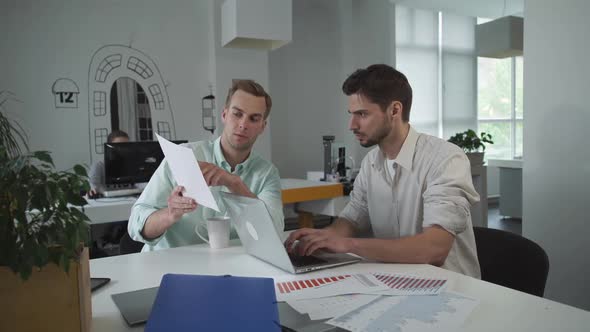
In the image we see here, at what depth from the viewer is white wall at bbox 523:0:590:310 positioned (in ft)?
7.39

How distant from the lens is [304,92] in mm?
6047

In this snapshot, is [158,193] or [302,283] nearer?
[302,283]

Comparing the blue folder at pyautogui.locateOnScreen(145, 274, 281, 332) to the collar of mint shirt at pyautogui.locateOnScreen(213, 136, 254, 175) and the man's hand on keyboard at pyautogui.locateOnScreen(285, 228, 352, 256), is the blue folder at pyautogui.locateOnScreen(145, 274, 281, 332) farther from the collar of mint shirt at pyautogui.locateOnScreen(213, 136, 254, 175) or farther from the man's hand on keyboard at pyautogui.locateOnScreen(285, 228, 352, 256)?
the collar of mint shirt at pyautogui.locateOnScreen(213, 136, 254, 175)

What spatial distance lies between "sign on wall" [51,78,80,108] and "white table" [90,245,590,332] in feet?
11.6

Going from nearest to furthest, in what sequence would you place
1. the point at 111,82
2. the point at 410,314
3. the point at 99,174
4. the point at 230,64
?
the point at 410,314 < the point at 99,174 < the point at 111,82 < the point at 230,64

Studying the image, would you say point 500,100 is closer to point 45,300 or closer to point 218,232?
point 218,232

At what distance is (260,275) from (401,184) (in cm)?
70

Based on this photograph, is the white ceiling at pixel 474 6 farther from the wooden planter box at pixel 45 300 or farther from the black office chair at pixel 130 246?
the wooden planter box at pixel 45 300

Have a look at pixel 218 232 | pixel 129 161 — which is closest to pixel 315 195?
pixel 129 161

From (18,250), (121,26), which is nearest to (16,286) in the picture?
(18,250)

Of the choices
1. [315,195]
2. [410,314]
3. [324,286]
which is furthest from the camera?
[315,195]

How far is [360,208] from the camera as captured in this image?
1.79 m

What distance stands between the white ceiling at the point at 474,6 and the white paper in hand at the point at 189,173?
5.80m

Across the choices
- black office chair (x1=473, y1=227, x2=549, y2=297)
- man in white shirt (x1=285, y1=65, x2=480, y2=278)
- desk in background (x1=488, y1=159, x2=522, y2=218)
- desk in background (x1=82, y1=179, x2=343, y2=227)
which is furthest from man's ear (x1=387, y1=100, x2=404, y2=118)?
desk in background (x1=488, y1=159, x2=522, y2=218)
